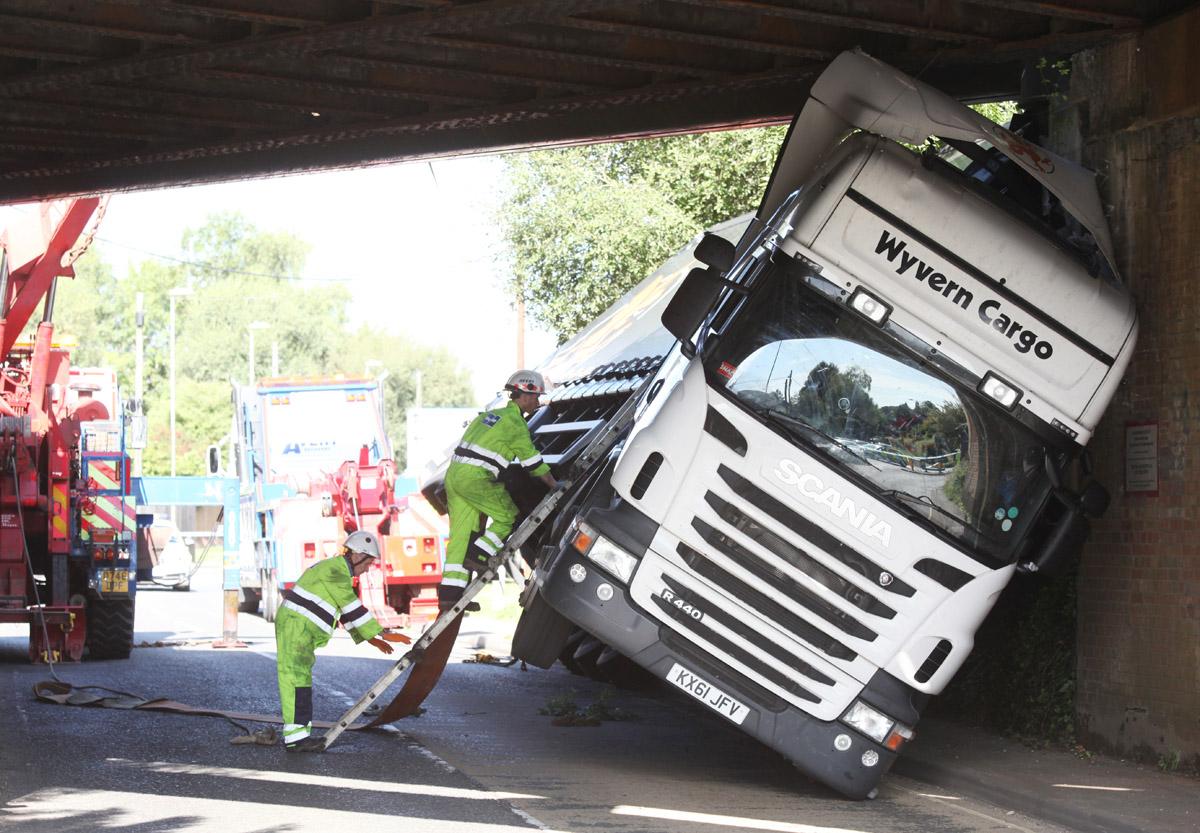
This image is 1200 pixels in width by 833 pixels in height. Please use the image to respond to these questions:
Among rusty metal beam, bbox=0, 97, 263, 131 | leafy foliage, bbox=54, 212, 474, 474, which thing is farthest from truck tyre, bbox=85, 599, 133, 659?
leafy foliage, bbox=54, 212, 474, 474

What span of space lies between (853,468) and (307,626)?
3.72 meters

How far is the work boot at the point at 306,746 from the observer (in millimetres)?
10383

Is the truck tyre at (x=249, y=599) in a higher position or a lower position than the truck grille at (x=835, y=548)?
lower

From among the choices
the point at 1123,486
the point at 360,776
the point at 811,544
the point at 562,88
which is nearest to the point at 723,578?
the point at 811,544

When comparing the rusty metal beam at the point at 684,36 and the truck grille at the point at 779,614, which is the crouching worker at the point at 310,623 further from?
the rusty metal beam at the point at 684,36

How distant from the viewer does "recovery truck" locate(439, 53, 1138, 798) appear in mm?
8742

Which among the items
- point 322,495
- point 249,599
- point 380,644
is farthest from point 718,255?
point 249,599

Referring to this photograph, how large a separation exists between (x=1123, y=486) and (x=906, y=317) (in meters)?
2.61

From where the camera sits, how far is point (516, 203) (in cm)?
2603

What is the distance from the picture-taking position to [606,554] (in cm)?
895

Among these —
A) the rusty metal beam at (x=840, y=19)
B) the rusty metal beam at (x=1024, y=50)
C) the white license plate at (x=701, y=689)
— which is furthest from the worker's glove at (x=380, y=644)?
the rusty metal beam at (x=1024, y=50)

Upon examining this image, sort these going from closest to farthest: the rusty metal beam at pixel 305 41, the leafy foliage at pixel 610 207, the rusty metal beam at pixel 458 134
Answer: the rusty metal beam at pixel 305 41 < the rusty metal beam at pixel 458 134 < the leafy foliage at pixel 610 207

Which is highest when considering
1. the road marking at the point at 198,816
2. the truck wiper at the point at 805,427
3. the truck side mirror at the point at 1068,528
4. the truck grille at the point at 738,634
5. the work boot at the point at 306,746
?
the truck wiper at the point at 805,427

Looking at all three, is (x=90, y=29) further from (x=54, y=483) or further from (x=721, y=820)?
(x=54, y=483)
